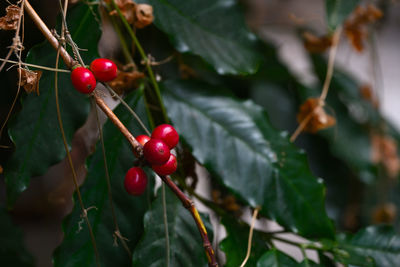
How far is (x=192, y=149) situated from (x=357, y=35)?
0.48 metres

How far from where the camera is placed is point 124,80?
1.60 feet

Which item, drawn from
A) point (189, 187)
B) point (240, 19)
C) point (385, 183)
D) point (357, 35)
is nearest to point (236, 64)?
point (240, 19)

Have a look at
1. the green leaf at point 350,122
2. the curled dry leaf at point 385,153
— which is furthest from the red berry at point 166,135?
the curled dry leaf at point 385,153

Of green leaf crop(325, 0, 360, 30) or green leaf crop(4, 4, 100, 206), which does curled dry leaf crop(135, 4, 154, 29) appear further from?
green leaf crop(325, 0, 360, 30)

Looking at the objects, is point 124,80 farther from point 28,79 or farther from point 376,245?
point 376,245

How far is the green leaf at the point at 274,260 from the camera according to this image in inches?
17.5

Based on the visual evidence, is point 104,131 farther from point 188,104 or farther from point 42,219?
point 42,219

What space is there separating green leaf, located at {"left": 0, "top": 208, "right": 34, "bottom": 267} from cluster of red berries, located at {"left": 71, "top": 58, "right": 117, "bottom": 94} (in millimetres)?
366

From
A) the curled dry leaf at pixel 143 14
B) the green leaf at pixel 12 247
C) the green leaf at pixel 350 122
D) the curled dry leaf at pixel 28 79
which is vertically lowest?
the green leaf at pixel 350 122

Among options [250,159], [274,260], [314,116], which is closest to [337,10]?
[314,116]

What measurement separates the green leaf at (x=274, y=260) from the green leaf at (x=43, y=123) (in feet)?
0.86

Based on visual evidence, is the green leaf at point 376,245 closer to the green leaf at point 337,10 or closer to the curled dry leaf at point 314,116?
the curled dry leaf at point 314,116

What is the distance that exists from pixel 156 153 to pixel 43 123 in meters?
0.19

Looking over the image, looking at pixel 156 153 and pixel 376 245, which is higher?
pixel 156 153
